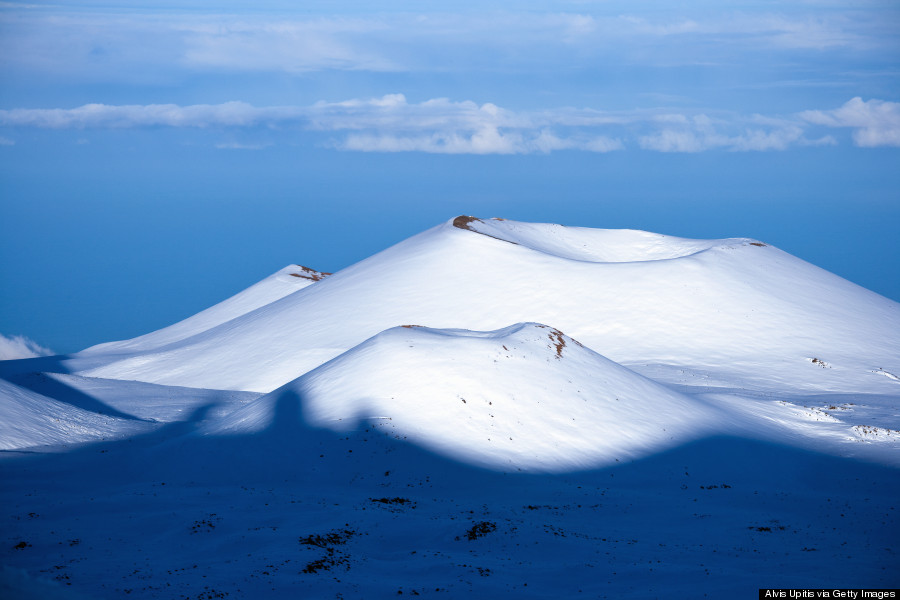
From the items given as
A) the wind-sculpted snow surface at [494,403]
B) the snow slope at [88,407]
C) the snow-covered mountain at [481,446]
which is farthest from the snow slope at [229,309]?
the wind-sculpted snow surface at [494,403]

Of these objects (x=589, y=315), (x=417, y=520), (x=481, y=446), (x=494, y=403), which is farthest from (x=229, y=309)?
(x=417, y=520)

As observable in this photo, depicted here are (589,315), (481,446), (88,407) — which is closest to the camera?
(481,446)

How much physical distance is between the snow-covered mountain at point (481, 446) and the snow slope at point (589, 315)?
20cm

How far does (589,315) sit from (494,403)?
64.1ft

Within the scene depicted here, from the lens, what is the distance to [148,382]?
142ft

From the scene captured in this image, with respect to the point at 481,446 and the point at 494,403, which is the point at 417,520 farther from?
the point at 494,403

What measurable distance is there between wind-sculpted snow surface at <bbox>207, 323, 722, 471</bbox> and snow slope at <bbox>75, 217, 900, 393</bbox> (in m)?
10.4

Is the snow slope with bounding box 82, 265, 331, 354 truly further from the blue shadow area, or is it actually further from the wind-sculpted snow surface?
the blue shadow area

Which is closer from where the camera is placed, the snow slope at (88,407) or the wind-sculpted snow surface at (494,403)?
the wind-sculpted snow surface at (494,403)

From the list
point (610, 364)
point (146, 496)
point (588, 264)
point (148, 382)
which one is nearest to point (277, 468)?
point (146, 496)

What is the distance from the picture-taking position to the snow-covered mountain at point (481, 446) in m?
16.7

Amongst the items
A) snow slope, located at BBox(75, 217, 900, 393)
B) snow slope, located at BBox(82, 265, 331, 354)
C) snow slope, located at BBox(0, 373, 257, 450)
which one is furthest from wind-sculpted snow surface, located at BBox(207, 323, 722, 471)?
snow slope, located at BBox(82, 265, 331, 354)

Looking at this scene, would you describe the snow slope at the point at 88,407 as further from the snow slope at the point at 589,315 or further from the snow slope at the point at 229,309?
the snow slope at the point at 229,309

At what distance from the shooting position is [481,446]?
24.7 m
